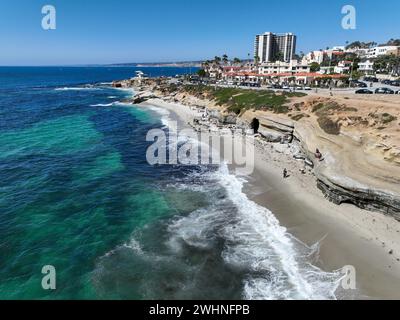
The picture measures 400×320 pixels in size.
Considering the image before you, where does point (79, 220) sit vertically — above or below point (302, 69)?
below

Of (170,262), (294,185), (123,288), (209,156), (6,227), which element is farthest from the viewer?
(209,156)

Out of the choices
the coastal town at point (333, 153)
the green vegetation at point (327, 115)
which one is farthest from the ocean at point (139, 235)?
the green vegetation at point (327, 115)

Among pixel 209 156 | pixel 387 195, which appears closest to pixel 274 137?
pixel 209 156

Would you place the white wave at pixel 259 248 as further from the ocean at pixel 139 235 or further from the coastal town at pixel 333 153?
the coastal town at pixel 333 153

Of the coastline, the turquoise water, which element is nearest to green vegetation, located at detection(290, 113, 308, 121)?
the coastline

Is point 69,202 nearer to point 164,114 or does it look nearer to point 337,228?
point 337,228

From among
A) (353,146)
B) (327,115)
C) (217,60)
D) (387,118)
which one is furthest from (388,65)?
(353,146)
